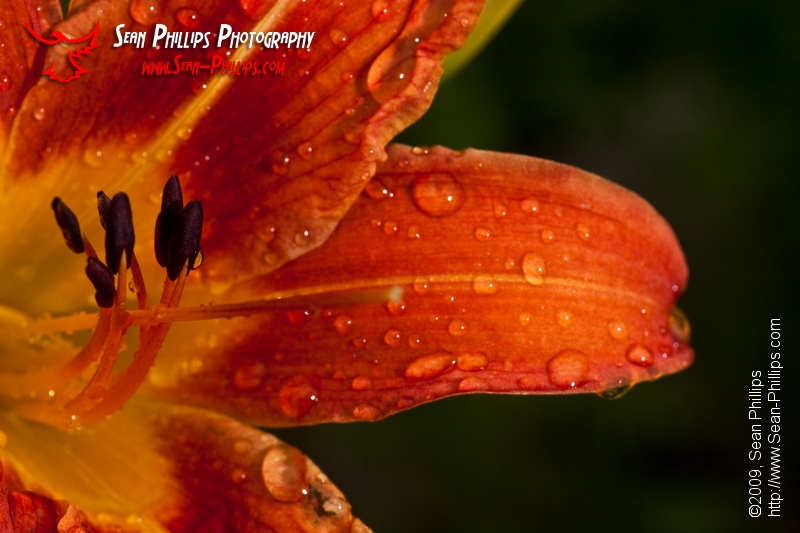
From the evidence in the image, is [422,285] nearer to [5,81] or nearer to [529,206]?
Answer: [529,206]

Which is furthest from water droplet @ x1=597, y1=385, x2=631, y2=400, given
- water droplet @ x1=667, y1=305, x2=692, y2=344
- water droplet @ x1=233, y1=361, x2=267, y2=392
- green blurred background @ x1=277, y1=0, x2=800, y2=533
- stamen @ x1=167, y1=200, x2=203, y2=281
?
green blurred background @ x1=277, y1=0, x2=800, y2=533

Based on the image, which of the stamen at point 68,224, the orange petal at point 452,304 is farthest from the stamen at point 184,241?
the orange petal at point 452,304

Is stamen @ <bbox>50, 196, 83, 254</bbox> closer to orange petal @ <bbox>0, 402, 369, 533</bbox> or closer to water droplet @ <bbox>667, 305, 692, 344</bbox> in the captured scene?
orange petal @ <bbox>0, 402, 369, 533</bbox>

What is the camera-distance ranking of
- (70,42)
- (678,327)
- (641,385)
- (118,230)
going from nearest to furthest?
(118,230) < (70,42) < (678,327) < (641,385)

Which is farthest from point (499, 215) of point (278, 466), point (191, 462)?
point (191, 462)

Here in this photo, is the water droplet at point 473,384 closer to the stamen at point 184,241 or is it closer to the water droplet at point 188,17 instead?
→ the stamen at point 184,241

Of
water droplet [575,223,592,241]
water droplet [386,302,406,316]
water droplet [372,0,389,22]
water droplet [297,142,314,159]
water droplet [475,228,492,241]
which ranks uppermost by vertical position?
water droplet [372,0,389,22]

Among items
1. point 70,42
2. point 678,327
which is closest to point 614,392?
point 678,327
